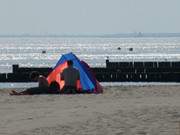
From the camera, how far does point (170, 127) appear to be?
1284cm

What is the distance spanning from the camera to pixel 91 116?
48.2 feet

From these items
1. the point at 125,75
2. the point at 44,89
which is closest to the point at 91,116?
the point at 44,89

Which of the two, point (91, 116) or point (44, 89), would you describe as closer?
point (91, 116)

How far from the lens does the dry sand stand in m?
12.6

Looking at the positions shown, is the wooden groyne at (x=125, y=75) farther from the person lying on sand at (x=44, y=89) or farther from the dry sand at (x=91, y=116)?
the dry sand at (x=91, y=116)

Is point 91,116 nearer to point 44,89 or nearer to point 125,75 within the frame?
point 44,89

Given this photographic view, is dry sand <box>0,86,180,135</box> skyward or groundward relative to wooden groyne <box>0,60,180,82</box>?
skyward

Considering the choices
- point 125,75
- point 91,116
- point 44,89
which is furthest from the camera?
point 125,75

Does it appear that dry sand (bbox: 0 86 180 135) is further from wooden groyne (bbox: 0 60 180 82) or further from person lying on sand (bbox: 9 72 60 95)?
wooden groyne (bbox: 0 60 180 82)

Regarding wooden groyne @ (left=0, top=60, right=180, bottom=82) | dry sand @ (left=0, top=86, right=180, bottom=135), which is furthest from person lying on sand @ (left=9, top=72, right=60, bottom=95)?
wooden groyne @ (left=0, top=60, right=180, bottom=82)

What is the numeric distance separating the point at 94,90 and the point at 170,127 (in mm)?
10009

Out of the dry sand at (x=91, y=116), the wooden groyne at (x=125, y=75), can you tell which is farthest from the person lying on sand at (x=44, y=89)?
the wooden groyne at (x=125, y=75)

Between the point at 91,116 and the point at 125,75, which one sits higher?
the point at 91,116

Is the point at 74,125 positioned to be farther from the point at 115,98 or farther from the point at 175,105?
the point at 115,98
